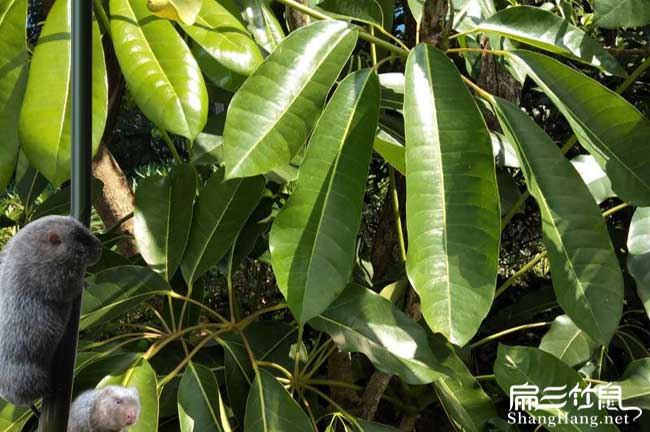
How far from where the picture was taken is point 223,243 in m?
1.17

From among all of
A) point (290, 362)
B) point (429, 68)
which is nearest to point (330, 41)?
point (429, 68)

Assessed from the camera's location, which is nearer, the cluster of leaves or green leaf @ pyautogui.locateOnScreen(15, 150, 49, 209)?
the cluster of leaves

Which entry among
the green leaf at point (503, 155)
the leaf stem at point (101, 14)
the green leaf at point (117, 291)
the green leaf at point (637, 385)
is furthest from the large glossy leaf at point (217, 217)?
the green leaf at point (637, 385)

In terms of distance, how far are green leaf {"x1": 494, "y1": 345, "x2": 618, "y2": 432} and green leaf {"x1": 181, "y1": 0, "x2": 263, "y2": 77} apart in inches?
24.3

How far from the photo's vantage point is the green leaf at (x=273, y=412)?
1.00 metres

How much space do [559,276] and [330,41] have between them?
421 millimetres

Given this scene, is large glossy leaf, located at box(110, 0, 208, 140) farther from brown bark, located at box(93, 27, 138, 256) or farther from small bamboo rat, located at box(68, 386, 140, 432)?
brown bark, located at box(93, 27, 138, 256)

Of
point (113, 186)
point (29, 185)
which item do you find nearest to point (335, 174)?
point (29, 185)

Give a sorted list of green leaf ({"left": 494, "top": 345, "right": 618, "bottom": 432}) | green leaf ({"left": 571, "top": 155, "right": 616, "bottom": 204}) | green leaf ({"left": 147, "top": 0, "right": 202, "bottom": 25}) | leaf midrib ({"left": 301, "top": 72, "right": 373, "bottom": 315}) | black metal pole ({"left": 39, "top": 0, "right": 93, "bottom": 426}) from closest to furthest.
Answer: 1. black metal pole ({"left": 39, "top": 0, "right": 93, "bottom": 426})
2. green leaf ({"left": 147, "top": 0, "right": 202, "bottom": 25})
3. leaf midrib ({"left": 301, "top": 72, "right": 373, "bottom": 315})
4. green leaf ({"left": 494, "top": 345, "right": 618, "bottom": 432})
5. green leaf ({"left": 571, "top": 155, "right": 616, "bottom": 204})

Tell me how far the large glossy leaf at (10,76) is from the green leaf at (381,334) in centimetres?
51

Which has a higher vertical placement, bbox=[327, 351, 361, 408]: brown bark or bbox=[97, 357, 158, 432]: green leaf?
bbox=[97, 357, 158, 432]: green leaf

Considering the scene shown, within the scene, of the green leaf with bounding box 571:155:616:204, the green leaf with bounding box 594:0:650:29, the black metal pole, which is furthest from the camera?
the green leaf with bounding box 571:155:616:204

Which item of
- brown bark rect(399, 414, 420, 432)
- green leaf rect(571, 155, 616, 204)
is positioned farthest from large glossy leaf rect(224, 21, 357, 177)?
brown bark rect(399, 414, 420, 432)

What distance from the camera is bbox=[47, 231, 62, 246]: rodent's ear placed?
239 millimetres
